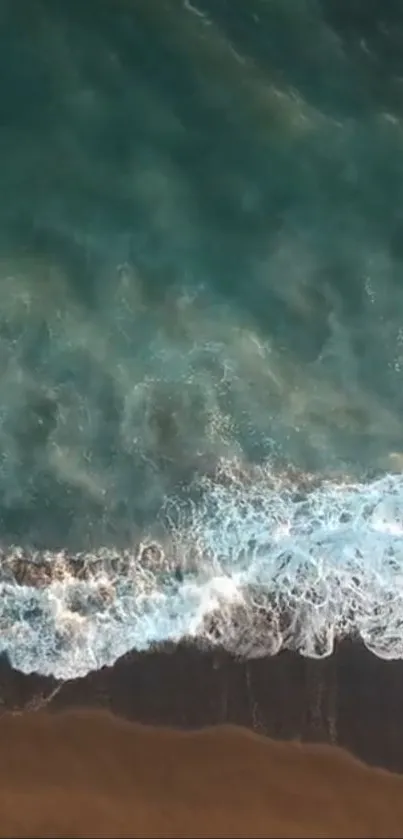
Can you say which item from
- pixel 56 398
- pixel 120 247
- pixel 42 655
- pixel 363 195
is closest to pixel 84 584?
pixel 42 655

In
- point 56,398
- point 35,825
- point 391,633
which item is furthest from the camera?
point 56,398

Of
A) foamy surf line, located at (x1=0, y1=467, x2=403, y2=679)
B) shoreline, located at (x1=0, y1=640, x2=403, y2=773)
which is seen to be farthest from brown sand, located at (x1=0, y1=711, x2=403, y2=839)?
foamy surf line, located at (x1=0, y1=467, x2=403, y2=679)

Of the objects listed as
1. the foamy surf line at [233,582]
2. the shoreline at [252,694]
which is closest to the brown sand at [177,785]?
the shoreline at [252,694]

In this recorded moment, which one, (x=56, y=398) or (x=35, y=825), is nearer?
→ (x=35, y=825)

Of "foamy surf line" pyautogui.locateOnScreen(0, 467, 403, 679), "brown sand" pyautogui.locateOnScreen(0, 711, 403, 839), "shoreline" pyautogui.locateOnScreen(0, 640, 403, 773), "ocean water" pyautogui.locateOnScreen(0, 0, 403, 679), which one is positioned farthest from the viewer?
"ocean water" pyautogui.locateOnScreen(0, 0, 403, 679)

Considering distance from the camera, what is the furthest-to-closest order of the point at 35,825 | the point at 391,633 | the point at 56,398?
the point at 56,398, the point at 391,633, the point at 35,825

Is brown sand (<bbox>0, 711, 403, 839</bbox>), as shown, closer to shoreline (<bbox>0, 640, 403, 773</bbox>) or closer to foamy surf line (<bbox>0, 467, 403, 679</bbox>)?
shoreline (<bbox>0, 640, 403, 773</bbox>)

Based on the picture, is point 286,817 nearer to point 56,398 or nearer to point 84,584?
point 84,584

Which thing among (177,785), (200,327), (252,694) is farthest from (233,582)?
(200,327)
